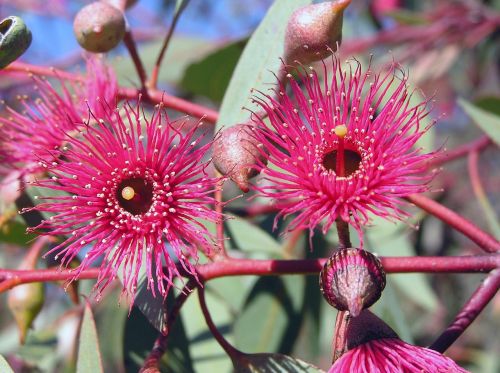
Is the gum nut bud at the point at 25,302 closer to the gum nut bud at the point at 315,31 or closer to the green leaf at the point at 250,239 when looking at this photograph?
the green leaf at the point at 250,239

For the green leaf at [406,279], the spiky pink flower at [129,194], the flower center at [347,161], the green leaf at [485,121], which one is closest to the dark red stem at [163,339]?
the spiky pink flower at [129,194]

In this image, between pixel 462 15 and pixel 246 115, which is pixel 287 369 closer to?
pixel 246 115

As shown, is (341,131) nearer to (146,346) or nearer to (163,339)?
(163,339)

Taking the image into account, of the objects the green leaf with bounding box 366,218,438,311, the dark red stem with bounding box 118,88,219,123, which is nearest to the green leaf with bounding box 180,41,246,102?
the dark red stem with bounding box 118,88,219,123

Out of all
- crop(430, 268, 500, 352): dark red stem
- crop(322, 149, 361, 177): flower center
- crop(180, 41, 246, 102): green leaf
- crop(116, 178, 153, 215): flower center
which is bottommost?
crop(430, 268, 500, 352): dark red stem

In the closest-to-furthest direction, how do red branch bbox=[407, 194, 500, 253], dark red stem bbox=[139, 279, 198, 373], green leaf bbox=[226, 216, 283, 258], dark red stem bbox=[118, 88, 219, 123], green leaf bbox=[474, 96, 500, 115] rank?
dark red stem bbox=[139, 279, 198, 373], red branch bbox=[407, 194, 500, 253], dark red stem bbox=[118, 88, 219, 123], green leaf bbox=[226, 216, 283, 258], green leaf bbox=[474, 96, 500, 115]

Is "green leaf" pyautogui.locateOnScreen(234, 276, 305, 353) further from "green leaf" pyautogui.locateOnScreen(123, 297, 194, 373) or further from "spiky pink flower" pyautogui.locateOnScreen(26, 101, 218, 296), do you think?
"spiky pink flower" pyautogui.locateOnScreen(26, 101, 218, 296)

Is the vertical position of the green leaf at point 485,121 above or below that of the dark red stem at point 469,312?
above
